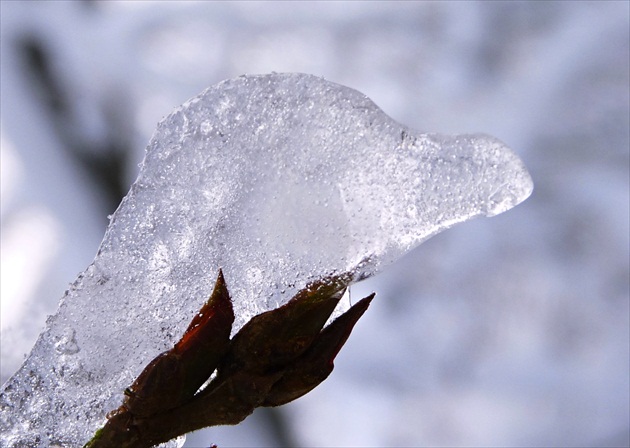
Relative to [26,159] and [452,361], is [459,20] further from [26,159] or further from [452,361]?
[26,159]

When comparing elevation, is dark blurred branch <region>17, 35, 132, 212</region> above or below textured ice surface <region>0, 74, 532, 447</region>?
above

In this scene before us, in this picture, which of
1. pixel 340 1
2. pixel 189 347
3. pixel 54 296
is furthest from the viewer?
pixel 340 1

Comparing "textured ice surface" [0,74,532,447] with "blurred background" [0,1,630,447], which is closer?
"textured ice surface" [0,74,532,447]

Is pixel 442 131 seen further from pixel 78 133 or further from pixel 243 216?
pixel 243 216

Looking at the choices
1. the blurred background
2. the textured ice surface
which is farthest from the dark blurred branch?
the textured ice surface

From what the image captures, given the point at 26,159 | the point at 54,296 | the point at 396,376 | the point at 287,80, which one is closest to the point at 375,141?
the point at 287,80

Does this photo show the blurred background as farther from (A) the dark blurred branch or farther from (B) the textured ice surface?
(B) the textured ice surface

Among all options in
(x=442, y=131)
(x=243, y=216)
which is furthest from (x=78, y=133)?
(x=243, y=216)
